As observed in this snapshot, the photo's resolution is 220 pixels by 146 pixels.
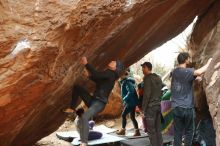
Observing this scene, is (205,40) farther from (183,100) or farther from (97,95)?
(97,95)

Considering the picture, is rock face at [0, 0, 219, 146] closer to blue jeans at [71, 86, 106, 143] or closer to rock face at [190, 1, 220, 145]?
blue jeans at [71, 86, 106, 143]

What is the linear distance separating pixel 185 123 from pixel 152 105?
0.83 metres

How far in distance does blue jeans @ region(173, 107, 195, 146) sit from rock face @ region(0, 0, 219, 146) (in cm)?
100

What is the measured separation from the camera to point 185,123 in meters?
6.56

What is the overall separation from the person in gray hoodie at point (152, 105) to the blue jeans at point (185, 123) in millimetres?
601

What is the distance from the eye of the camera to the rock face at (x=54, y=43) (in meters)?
5.38

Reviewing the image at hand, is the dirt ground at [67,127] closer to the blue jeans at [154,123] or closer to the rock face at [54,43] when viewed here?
the rock face at [54,43]

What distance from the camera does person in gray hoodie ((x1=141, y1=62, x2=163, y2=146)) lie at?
714 cm

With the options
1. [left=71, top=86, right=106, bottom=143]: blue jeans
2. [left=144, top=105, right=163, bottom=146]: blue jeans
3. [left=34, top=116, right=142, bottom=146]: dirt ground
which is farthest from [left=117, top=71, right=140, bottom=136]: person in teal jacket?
[left=34, top=116, right=142, bottom=146]: dirt ground

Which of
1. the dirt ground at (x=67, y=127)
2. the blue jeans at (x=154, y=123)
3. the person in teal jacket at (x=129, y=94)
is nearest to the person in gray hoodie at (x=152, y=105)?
the blue jeans at (x=154, y=123)

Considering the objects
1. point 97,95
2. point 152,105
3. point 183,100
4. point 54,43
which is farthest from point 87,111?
point 183,100

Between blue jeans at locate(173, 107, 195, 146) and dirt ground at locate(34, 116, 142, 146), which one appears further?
dirt ground at locate(34, 116, 142, 146)

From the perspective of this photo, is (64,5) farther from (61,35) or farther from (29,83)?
(29,83)

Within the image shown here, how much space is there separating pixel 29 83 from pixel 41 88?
325 millimetres
